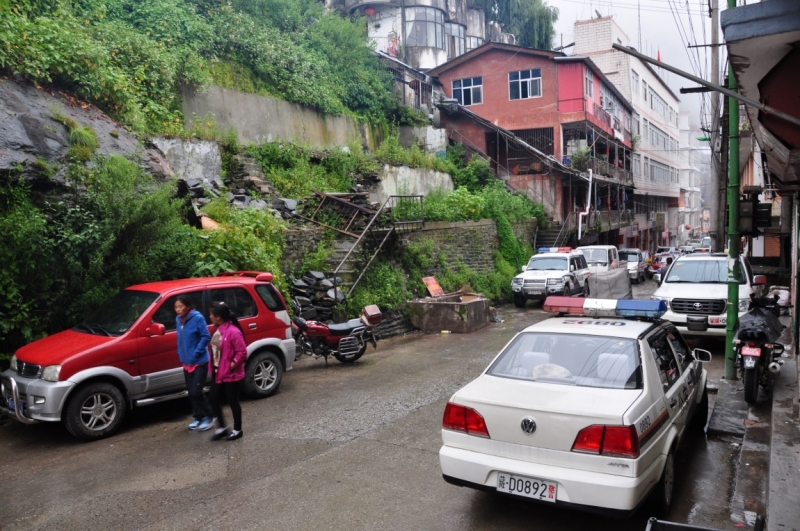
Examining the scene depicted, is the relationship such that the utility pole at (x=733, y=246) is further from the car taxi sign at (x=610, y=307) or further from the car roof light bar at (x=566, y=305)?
the car roof light bar at (x=566, y=305)

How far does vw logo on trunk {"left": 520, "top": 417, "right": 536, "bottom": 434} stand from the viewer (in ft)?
14.8

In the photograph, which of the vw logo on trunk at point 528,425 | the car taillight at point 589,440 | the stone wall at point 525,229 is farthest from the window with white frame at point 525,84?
the car taillight at point 589,440

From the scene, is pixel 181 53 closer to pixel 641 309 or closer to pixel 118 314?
pixel 118 314

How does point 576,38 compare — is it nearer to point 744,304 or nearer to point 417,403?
point 744,304

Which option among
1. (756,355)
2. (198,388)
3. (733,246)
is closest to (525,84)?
(733,246)

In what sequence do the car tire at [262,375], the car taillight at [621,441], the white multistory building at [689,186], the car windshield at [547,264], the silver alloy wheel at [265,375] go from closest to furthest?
the car taillight at [621,441] < the car tire at [262,375] < the silver alloy wheel at [265,375] < the car windshield at [547,264] < the white multistory building at [689,186]

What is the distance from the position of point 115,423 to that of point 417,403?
3.97 m

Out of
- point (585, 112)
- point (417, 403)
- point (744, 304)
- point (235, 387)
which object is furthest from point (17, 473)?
point (585, 112)

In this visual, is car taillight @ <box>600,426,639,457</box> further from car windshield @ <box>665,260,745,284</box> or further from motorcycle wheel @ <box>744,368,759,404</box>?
car windshield @ <box>665,260,745,284</box>

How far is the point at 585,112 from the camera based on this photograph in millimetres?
32219

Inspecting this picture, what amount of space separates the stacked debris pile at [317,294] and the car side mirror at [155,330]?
569 cm

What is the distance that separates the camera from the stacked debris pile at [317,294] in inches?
536

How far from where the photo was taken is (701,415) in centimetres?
702

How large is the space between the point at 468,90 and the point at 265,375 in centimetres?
2928
